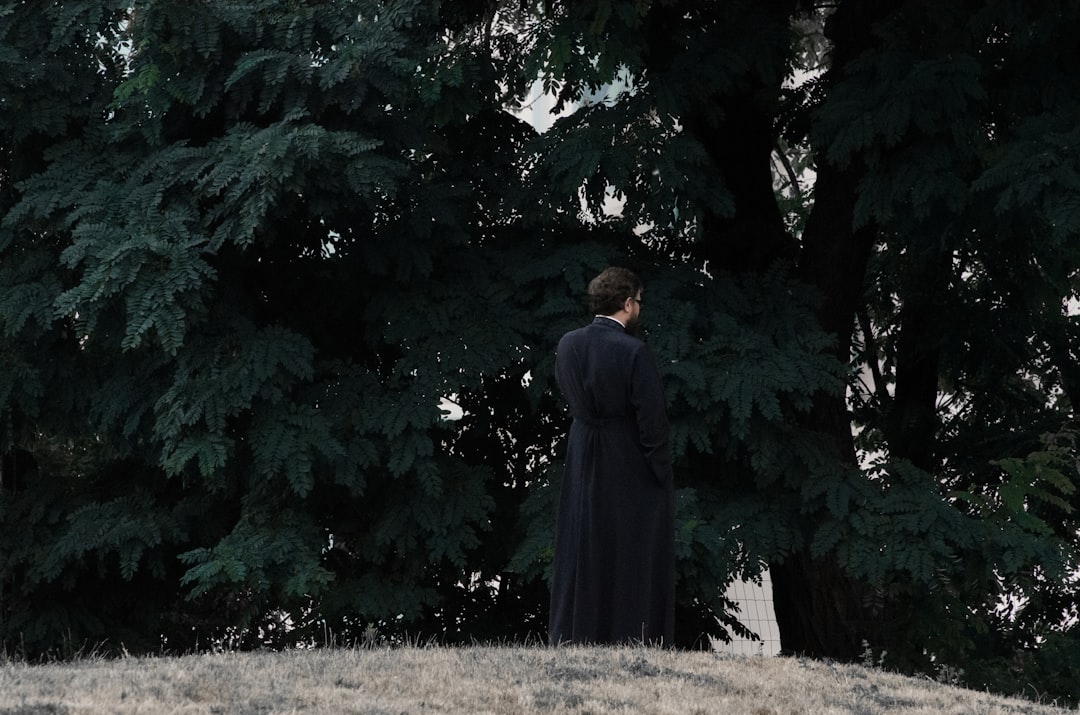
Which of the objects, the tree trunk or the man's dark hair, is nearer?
the man's dark hair

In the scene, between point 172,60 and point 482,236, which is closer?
point 172,60

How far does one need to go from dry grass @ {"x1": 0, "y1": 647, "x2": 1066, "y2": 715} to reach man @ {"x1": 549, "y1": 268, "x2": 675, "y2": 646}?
0.42m

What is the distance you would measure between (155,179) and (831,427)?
571 cm

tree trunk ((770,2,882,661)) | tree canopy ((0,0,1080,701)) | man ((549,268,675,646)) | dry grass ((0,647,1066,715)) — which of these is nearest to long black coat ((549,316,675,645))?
man ((549,268,675,646))

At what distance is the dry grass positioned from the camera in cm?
525

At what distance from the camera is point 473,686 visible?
18.9 feet

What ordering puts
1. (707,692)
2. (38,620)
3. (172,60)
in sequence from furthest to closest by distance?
(38,620) < (172,60) < (707,692)

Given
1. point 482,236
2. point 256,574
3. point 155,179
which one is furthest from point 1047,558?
point 155,179

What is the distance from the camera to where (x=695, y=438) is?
9875 mm

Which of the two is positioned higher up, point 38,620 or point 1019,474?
point 1019,474

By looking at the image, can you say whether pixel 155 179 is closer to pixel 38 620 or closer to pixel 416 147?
pixel 416 147

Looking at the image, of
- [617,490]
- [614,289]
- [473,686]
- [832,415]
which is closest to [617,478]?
[617,490]

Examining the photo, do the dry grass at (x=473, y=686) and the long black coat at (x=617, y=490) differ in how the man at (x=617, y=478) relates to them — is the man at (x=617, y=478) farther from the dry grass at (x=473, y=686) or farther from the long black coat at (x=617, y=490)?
the dry grass at (x=473, y=686)

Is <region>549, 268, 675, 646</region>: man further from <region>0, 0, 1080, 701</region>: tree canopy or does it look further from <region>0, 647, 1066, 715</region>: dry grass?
<region>0, 0, 1080, 701</region>: tree canopy
